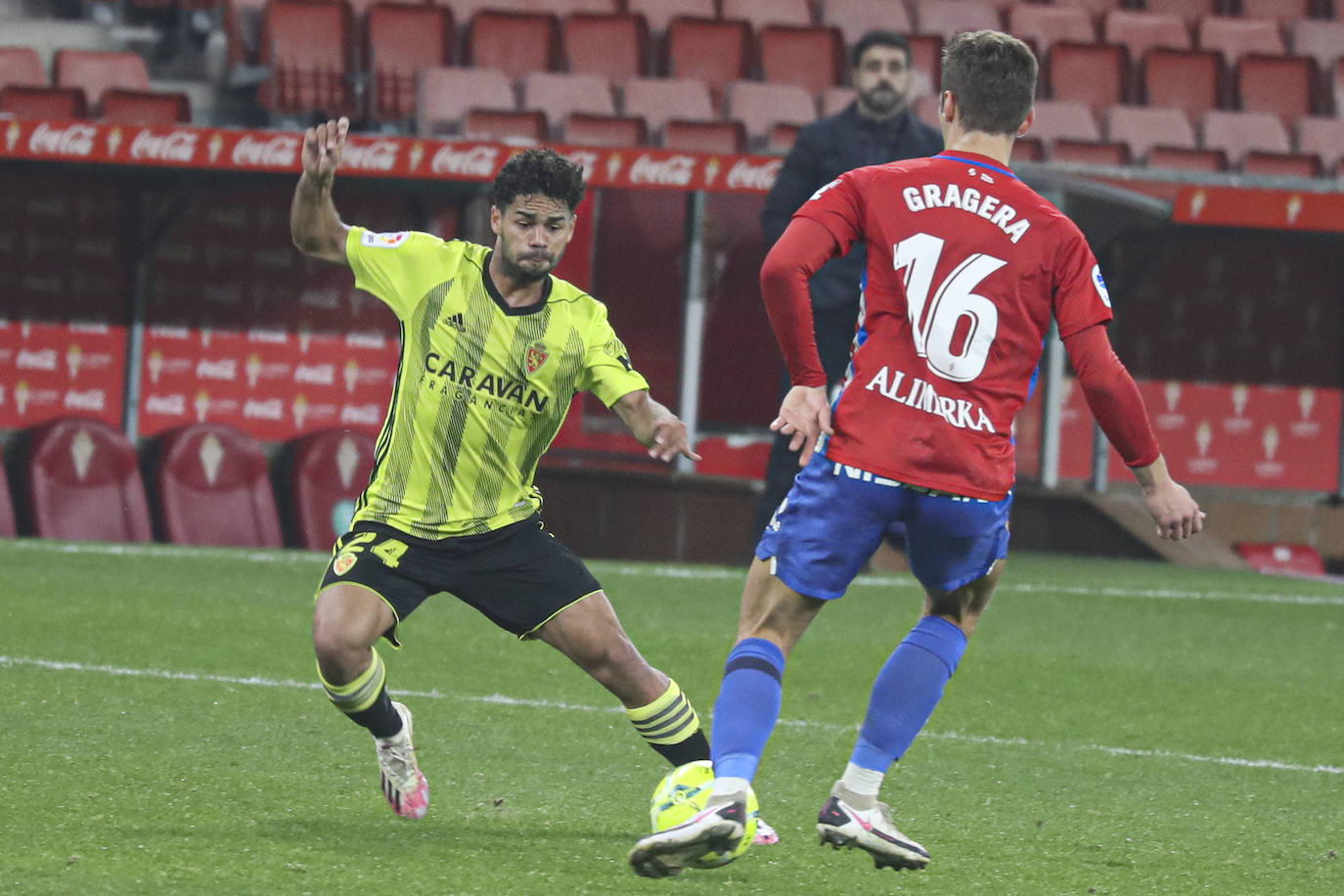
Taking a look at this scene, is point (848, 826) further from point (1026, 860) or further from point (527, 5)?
point (527, 5)

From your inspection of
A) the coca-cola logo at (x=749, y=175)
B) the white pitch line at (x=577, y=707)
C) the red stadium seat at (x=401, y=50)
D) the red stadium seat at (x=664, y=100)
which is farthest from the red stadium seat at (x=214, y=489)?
the white pitch line at (x=577, y=707)

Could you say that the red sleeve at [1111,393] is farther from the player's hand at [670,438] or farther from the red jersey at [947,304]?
the player's hand at [670,438]

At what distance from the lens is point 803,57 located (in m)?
15.4

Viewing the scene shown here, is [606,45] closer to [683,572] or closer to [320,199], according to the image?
[683,572]

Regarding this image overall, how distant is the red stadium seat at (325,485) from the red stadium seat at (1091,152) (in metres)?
5.38

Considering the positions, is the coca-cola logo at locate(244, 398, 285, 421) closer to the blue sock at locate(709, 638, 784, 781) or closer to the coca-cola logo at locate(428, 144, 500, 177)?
the coca-cola logo at locate(428, 144, 500, 177)

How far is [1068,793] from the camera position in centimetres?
556

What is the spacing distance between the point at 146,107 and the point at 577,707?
7062 mm

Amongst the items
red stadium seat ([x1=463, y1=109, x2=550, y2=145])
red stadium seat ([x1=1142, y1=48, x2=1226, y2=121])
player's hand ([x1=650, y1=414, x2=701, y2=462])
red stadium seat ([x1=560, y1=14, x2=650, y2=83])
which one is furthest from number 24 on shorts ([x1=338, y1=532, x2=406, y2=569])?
red stadium seat ([x1=1142, y1=48, x2=1226, y2=121])

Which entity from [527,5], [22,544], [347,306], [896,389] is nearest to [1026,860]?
[896,389]

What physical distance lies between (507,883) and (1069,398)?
10267 millimetres

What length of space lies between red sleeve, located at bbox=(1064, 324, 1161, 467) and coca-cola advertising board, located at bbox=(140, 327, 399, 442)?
8768mm

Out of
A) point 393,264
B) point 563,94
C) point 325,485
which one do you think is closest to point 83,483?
point 325,485

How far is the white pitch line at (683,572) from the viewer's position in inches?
400
